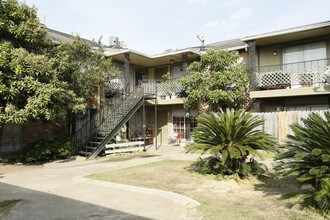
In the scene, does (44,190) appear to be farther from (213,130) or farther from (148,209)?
(213,130)

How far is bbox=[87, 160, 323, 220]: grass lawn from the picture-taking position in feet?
16.9

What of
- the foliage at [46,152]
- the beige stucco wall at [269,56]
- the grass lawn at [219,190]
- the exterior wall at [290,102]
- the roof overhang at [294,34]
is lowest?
the grass lawn at [219,190]

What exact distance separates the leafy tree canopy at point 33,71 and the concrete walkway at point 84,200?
2.97m

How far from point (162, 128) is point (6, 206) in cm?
1516

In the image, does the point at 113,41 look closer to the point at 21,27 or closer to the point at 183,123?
the point at 183,123

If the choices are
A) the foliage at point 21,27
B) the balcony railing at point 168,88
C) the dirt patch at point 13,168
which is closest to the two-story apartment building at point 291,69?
the balcony railing at point 168,88

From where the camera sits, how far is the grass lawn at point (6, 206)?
548 cm

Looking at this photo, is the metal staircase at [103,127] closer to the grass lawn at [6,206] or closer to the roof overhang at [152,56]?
the roof overhang at [152,56]

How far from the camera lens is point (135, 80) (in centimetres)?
2150

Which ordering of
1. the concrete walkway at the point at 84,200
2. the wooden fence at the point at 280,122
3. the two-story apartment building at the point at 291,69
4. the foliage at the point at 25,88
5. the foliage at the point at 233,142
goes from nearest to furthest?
1. the concrete walkway at the point at 84,200
2. the foliage at the point at 233,142
3. the foliage at the point at 25,88
4. the wooden fence at the point at 280,122
5. the two-story apartment building at the point at 291,69

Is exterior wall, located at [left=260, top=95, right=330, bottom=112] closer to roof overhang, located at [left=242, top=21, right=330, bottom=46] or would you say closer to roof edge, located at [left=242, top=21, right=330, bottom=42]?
roof overhang, located at [left=242, top=21, right=330, bottom=46]

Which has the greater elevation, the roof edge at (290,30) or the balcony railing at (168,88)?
the roof edge at (290,30)

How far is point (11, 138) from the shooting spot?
1368 cm

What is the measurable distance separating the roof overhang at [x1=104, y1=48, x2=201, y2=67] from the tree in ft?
7.87
